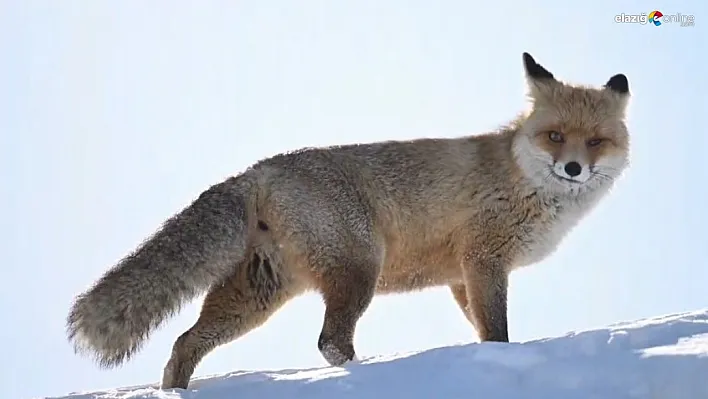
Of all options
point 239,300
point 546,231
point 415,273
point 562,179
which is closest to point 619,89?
point 562,179

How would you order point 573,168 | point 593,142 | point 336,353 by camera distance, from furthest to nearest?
point 593,142
point 573,168
point 336,353

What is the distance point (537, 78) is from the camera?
808 cm

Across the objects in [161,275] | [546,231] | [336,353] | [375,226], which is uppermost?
[375,226]

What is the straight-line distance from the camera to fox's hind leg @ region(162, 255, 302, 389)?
7004 mm

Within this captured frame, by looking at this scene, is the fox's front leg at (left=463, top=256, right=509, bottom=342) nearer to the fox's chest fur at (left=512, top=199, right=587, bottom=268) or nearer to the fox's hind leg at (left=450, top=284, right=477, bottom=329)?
the fox's chest fur at (left=512, top=199, right=587, bottom=268)

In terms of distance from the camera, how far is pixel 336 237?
6.93m

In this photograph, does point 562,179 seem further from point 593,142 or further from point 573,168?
point 593,142

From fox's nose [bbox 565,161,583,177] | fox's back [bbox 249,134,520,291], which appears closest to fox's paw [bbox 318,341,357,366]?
fox's back [bbox 249,134,520,291]

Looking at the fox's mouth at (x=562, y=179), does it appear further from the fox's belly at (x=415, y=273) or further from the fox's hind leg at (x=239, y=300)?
the fox's hind leg at (x=239, y=300)

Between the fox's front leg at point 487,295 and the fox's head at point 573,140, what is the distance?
3.08ft

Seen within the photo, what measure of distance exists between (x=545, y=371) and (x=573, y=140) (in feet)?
11.8

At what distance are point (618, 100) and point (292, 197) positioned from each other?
A: 10.8ft

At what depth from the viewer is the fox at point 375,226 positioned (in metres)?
6.59

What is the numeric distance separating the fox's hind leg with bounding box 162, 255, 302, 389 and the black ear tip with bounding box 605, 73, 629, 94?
363 cm
